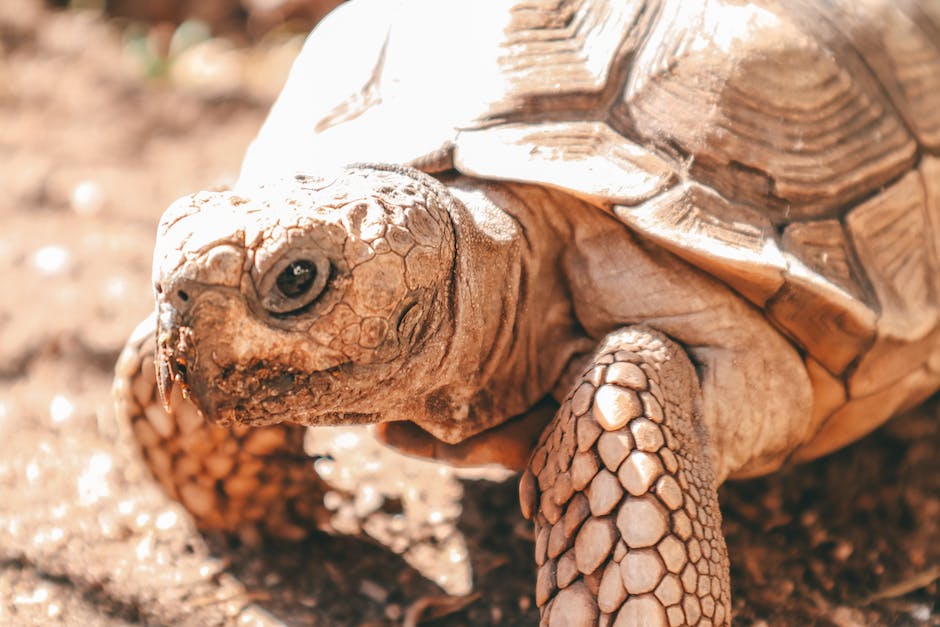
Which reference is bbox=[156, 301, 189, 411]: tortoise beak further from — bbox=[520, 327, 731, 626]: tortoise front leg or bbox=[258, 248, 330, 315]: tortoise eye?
bbox=[520, 327, 731, 626]: tortoise front leg

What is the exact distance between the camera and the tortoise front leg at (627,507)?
6.39 ft

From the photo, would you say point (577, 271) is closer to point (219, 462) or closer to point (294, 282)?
point (294, 282)

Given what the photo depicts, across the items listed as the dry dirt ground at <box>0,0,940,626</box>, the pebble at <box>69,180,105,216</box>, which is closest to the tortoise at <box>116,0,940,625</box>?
the dry dirt ground at <box>0,0,940,626</box>

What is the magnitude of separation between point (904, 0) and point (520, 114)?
145cm

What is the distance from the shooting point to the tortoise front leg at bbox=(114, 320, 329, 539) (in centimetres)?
271

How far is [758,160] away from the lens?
8.02 ft

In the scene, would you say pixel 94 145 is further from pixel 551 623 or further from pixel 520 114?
pixel 551 623

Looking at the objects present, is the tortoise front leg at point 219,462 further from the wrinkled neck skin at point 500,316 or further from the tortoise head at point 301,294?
the tortoise head at point 301,294

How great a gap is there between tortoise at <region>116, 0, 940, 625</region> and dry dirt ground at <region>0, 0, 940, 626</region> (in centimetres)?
22

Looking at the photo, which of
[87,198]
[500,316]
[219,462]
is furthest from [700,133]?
[87,198]

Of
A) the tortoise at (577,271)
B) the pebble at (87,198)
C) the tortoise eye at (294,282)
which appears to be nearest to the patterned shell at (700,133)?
the tortoise at (577,271)

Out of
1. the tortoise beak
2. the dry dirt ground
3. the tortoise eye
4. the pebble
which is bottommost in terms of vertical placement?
the pebble

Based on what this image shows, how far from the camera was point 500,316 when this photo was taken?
2324 millimetres

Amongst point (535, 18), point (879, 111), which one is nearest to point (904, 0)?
point (879, 111)
